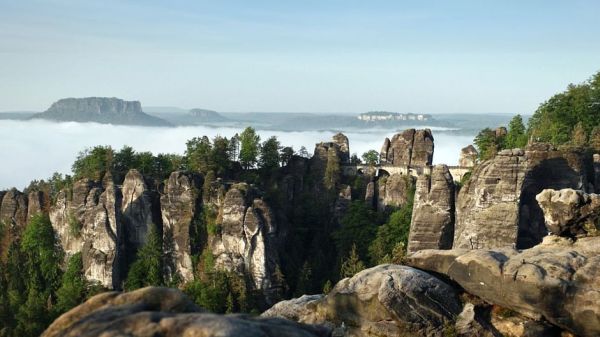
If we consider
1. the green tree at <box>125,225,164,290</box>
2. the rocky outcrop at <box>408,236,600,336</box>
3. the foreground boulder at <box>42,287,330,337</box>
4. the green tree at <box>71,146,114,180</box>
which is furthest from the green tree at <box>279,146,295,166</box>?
the foreground boulder at <box>42,287,330,337</box>

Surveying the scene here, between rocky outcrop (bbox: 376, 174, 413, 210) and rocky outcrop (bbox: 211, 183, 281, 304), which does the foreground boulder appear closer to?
rocky outcrop (bbox: 211, 183, 281, 304)

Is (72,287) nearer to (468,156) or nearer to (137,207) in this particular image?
(137,207)

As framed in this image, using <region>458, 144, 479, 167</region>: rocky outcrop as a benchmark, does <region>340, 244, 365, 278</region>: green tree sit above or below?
below

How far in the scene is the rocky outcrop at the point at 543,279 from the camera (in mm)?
17391

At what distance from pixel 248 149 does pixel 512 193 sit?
3019cm

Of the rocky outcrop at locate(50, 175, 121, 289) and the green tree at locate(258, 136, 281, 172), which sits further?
the green tree at locate(258, 136, 281, 172)

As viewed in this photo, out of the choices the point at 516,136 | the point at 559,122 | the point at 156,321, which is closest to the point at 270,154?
the point at 516,136

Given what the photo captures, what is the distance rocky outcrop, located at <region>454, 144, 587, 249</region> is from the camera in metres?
36.5

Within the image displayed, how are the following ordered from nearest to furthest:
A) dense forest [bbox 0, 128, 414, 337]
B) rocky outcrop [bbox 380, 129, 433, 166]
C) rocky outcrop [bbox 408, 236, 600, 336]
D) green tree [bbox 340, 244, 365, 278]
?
1. rocky outcrop [bbox 408, 236, 600, 336]
2. green tree [bbox 340, 244, 365, 278]
3. dense forest [bbox 0, 128, 414, 337]
4. rocky outcrop [bbox 380, 129, 433, 166]

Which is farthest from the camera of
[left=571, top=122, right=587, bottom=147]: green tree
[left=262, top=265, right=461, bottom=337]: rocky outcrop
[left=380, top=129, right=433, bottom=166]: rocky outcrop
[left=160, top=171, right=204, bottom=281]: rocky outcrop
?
[left=380, top=129, right=433, bottom=166]: rocky outcrop

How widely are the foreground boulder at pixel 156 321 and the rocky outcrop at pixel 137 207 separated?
42.2 meters

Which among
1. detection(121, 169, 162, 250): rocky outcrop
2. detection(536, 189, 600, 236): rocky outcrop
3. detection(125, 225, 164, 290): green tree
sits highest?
detection(536, 189, 600, 236): rocky outcrop

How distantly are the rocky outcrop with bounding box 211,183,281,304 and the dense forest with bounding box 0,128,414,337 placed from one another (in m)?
0.93

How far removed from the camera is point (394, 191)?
57.0 metres
